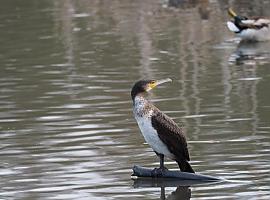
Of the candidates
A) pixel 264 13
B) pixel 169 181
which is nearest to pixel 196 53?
pixel 264 13

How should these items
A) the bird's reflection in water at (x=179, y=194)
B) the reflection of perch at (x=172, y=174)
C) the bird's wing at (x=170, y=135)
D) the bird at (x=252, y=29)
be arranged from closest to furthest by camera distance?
the bird's reflection in water at (x=179, y=194), the reflection of perch at (x=172, y=174), the bird's wing at (x=170, y=135), the bird at (x=252, y=29)

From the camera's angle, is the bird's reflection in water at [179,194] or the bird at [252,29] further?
the bird at [252,29]

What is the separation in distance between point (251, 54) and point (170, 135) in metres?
12.0

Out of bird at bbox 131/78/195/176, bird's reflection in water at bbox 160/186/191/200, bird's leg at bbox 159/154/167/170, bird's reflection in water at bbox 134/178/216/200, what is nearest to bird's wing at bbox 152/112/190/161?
bird at bbox 131/78/195/176

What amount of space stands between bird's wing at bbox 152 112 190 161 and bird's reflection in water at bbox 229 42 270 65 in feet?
33.3

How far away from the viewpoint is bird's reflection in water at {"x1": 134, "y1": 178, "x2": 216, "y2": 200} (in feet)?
36.9

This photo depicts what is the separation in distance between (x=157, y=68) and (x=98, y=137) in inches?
268

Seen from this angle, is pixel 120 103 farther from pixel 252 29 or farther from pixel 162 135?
pixel 252 29

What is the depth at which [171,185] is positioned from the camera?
38.4ft

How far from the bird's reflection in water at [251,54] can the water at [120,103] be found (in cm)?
3

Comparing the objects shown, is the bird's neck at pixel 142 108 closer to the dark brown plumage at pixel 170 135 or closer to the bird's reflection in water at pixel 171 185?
Result: the dark brown plumage at pixel 170 135

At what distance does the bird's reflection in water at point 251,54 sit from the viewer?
22141 mm

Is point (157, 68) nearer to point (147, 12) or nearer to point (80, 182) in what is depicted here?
point (80, 182)

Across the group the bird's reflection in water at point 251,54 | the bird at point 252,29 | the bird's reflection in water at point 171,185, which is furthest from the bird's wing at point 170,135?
the bird at point 252,29
